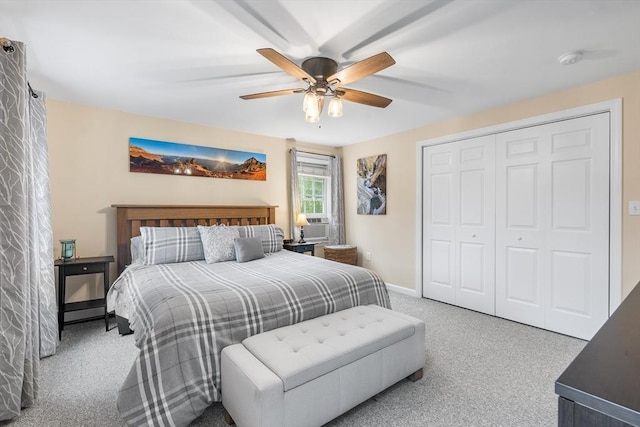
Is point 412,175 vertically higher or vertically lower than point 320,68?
lower

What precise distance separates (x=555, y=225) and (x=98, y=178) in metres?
4.89

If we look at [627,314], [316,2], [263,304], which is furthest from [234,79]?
[627,314]

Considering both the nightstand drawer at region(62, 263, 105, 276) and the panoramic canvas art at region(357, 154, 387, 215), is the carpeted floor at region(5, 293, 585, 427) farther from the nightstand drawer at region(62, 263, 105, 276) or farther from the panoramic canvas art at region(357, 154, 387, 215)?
the panoramic canvas art at region(357, 154, 387, 215)

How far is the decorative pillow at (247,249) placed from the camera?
3150mm

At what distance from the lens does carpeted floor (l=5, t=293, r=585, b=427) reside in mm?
1766

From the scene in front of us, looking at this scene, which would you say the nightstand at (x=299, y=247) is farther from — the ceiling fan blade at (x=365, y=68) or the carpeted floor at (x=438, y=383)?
the ceiling fan blade at (x=365, y=68)

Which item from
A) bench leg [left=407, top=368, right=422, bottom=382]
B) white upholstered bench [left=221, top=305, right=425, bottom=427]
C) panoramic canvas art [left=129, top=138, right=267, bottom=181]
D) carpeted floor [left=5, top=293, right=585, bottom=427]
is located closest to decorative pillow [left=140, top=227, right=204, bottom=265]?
carpeted floor [left=5, top=293, right=585, bottom=427]

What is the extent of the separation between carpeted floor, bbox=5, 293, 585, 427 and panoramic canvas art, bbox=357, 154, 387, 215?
6.99 feet

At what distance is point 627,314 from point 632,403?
2.22 ft

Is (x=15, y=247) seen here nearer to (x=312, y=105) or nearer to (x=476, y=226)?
(x=312, y=105)

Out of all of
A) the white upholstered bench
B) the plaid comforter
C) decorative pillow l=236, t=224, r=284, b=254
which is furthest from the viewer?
decorative pillow l=236, t=224, r=284, b=254

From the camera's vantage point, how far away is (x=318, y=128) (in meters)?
4.13

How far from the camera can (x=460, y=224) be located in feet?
12.3

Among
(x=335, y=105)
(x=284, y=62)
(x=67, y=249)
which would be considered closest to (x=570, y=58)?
(x=335, y=105)
